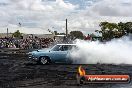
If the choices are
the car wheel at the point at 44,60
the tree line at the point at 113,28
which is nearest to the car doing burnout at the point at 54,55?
the car wheel at the point at 44,60

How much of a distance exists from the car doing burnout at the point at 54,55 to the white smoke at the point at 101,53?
1.39ft

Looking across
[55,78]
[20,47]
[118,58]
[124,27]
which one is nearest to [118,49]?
[118,58]

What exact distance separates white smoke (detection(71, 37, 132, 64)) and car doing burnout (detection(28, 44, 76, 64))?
424 mm

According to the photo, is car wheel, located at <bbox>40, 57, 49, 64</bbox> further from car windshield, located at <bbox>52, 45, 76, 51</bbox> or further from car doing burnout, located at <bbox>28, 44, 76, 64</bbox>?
car windshield, located at <bbox>52, 45, 76, 51</bbox>

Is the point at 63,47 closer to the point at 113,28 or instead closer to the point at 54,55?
the point at 54,55

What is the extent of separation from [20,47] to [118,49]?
88.1 ft

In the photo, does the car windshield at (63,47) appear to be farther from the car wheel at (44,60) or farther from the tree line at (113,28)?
the tree line at (113,28)

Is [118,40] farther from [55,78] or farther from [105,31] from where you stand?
[105,31]

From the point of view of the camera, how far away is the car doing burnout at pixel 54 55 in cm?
2548

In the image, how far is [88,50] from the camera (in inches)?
1032

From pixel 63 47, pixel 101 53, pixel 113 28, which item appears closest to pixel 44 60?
pixel 63 47

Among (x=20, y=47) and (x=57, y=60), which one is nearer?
(x=57, y=60)

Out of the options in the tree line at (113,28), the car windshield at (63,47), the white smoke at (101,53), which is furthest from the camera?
the tree line at (113,28)

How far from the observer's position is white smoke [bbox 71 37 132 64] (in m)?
26.0
